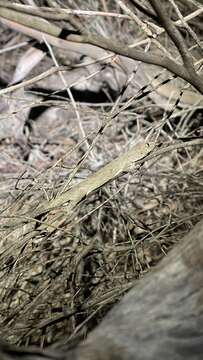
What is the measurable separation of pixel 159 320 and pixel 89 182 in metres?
1.28

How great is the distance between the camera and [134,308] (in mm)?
1730

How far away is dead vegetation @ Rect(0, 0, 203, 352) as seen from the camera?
8.70ft

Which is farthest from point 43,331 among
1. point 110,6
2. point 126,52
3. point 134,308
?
point 110,6

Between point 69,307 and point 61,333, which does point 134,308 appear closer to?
point 69,307

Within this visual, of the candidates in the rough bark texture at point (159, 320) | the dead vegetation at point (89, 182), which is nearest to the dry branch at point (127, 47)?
the dead vegetation at point (89, 182)

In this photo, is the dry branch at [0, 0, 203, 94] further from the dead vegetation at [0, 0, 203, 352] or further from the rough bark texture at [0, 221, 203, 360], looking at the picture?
the rough bark texture at [0, 221, 203, 360]

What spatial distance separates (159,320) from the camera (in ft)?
5.45

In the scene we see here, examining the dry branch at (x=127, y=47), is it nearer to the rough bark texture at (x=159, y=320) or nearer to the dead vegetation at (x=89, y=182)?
the dead vegetation at (x=89, y=182)

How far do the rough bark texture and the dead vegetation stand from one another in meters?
0.16

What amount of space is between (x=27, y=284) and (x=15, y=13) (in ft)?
5.55

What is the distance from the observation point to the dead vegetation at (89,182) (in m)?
2.65

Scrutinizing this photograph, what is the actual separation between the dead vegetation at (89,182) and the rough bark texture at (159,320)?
0.53 feet

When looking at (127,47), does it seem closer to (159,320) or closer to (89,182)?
(89,182)

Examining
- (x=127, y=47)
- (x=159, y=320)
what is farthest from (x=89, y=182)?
(x=159, y=320)
